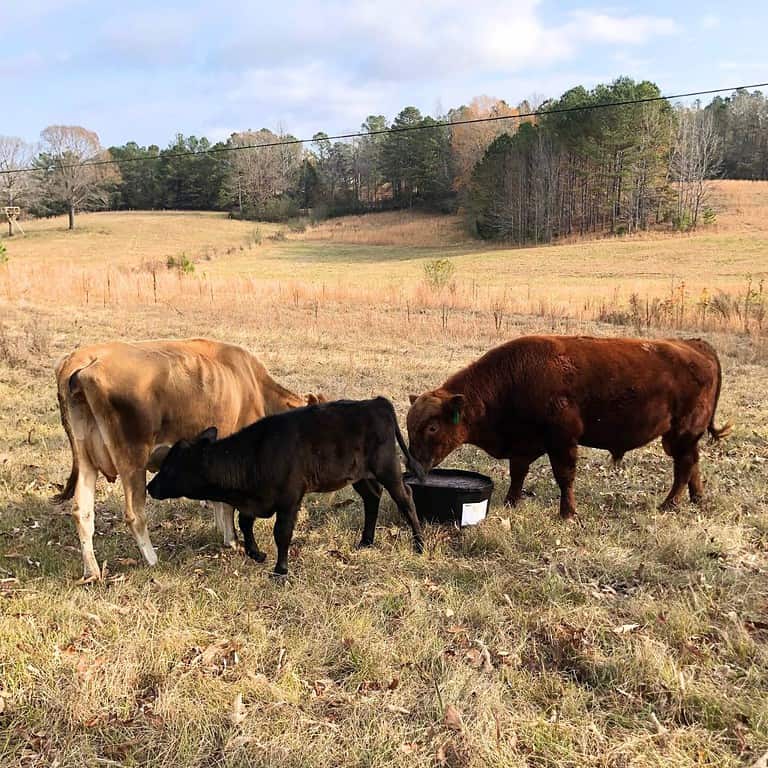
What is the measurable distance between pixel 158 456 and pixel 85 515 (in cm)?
75

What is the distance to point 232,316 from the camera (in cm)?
2044

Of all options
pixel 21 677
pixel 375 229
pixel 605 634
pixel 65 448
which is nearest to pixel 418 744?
pixel 605 634

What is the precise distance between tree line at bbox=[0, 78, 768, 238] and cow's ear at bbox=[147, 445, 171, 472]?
3537 cm

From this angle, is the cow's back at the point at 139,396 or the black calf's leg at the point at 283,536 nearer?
the cow's back at the point at 139,396

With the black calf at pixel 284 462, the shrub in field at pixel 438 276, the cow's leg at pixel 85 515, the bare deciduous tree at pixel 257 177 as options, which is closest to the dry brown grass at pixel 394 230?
the bare deciduous tree at pixel 257 177

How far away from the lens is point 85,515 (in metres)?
5.00

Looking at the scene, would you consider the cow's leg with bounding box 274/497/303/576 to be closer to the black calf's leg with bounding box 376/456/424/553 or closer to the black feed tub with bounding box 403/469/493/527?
the black calf's leg with bounding box 376/456/424/553

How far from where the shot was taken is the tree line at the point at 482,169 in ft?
193

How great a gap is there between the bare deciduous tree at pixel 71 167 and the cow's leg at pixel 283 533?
247 ft

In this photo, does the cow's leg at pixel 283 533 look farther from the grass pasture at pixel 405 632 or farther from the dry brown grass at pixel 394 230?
the dry brown grass at pixel 394 230

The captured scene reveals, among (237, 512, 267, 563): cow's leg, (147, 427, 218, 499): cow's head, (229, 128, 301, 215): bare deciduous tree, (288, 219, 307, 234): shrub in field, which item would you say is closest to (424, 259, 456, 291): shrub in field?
(237, 512, 267, 563): cow's leg

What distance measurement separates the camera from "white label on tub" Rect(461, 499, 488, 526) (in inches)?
238

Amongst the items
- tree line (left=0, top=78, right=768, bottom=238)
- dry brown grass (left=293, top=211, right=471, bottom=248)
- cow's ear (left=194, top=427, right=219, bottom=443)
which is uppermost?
tree line (left=0, top=78, right=768, bottom=238)

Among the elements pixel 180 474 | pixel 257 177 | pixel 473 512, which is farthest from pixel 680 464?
pixel 257 177
